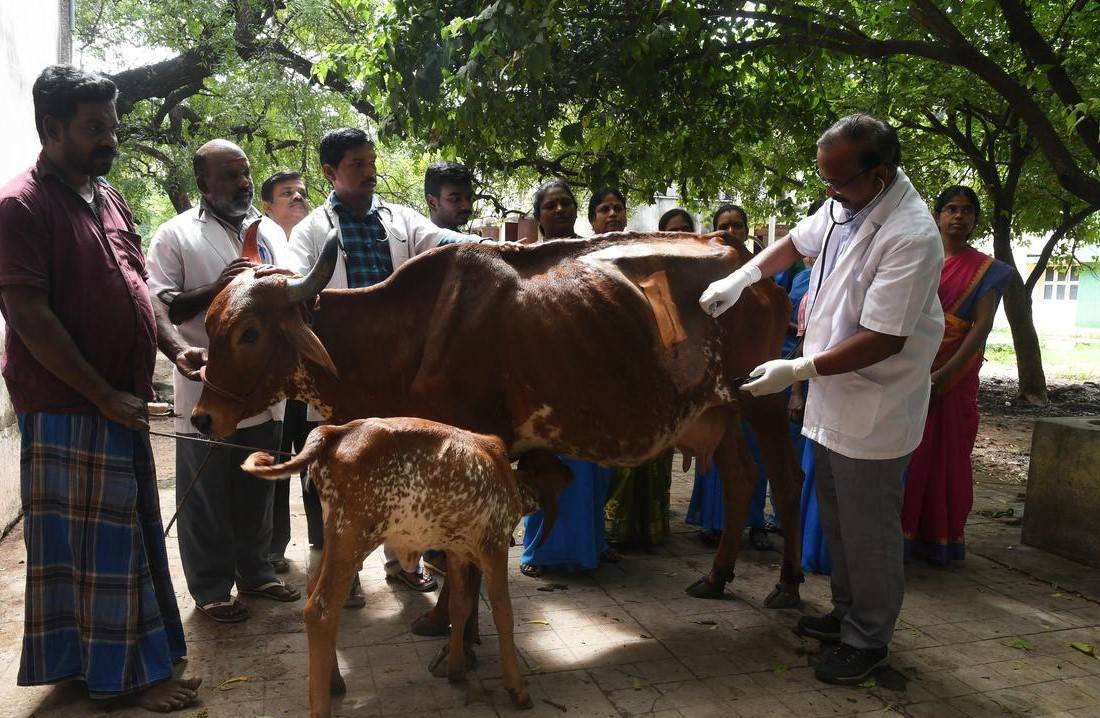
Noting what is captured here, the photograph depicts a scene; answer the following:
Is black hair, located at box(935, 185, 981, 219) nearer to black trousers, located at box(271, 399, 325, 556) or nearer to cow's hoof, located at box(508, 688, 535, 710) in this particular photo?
cow's hoof, located at box(508, 688, 535, 710)

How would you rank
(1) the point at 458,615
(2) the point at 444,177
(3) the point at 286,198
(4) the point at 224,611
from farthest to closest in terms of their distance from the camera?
(3) the point at 286,198, (2) the point at 444,177, (4) the point at 224,611, (1) the point at 458,615

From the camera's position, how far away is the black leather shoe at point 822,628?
402cm

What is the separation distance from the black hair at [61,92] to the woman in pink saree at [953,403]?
473cm

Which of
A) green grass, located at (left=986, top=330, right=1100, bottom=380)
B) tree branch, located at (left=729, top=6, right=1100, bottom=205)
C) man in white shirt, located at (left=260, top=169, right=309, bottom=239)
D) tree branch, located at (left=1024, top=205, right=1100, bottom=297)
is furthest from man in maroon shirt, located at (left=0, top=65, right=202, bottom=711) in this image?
green grass, located at (left=986, top=330, right=1100, bottom=380)

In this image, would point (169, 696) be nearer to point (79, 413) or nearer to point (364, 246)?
point (79, 413)

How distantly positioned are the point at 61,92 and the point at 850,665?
154 inches

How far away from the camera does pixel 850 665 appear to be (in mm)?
3611

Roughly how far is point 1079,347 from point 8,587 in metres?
25.1

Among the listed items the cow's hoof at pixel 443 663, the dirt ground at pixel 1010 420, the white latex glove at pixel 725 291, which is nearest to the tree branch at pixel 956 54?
the white latex glove at pixel 725 291

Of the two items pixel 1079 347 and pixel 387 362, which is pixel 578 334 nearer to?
pixel 387 362

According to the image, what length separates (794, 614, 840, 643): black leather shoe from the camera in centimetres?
402

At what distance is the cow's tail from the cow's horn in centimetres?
68

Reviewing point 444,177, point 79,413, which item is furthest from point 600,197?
point 79,413

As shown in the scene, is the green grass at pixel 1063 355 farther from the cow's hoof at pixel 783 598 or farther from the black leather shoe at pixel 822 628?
the black leather shoe at pixel 822 628
